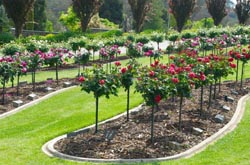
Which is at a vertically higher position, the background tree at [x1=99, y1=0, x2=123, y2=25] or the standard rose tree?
the background tree at [x1=99, y1=0, x2=123, y2=25]

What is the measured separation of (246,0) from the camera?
33.7 m

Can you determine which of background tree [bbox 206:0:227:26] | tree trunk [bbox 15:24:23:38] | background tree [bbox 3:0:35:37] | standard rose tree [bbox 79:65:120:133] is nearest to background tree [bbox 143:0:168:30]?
background tree [bbox 206:0:227:26]

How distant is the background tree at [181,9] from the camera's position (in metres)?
32.0

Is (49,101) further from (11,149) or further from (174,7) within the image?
(174,7)

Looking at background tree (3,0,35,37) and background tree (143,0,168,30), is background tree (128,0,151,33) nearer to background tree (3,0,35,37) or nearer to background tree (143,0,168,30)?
background tree (3,0,35,37)

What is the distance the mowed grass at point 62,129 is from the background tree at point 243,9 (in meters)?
23.9

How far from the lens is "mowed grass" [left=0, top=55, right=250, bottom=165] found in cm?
734

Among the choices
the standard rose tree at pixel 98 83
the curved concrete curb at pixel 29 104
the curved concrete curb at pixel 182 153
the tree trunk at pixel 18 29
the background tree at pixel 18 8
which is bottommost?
the curved concrete curb at pixel 182 153

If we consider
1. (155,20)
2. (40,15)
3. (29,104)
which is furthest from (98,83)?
(155,20)

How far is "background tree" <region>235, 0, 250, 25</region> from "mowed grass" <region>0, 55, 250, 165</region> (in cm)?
2386

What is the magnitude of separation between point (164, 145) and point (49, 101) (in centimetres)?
472

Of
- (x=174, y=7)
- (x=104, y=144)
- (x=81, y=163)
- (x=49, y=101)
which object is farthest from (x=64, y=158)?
(x=174, y=7)

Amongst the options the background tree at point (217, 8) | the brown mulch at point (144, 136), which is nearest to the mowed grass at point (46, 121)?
the brown mulch at point (144, 136)

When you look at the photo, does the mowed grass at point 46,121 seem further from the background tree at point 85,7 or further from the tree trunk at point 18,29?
the background tree at point 85,7
